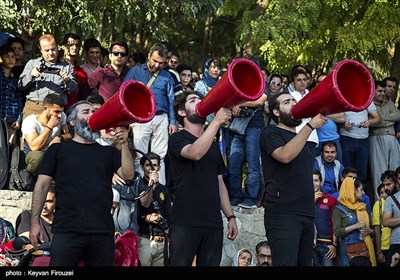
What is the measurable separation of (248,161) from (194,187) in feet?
12.2

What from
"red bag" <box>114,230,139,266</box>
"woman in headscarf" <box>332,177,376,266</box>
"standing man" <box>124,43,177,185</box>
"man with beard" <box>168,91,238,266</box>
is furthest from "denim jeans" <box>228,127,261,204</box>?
"man with beard" <box>168,91,238,266</box>

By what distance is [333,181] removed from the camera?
12680 mm

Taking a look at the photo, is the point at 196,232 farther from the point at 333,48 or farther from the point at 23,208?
the point at 333,48

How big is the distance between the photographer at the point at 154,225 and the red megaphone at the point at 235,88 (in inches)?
95.7

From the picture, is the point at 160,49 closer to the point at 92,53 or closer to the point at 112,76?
the point at 112,76

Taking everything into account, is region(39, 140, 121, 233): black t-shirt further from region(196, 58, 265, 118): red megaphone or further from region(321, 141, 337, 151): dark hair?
region(321, 141, 337, 151): dark hair

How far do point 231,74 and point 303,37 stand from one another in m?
8.28

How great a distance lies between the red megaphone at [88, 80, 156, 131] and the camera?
766 centimetres

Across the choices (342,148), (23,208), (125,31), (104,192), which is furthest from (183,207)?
(125,31)

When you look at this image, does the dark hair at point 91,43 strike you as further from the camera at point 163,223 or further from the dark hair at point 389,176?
the dark hair at point 389,176

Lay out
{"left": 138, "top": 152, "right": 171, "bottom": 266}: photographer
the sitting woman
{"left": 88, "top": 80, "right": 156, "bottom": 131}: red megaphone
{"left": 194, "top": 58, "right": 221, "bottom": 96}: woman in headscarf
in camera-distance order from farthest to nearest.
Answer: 1. {"left": 194, "top": 58, "right": 221, "bottom": 96}: woman in headscarf
2. the sitting woman
3. {"left": 138, "top": 152, "right": 171, "bottom": 266}: photographer
4. {"left": 88, "top": 80, "right": 156, "bottom": 131}: red megaphone

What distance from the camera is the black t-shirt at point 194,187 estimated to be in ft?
27.9

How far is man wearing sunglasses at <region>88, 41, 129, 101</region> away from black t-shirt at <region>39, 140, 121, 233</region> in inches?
159

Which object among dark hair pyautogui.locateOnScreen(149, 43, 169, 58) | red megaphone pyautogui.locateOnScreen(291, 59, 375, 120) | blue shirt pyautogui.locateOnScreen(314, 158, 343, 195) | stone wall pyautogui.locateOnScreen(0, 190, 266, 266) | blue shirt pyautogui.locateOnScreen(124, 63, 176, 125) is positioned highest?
dark hair pyautogui.locateOnScreen(149, 43, 169, 58)
